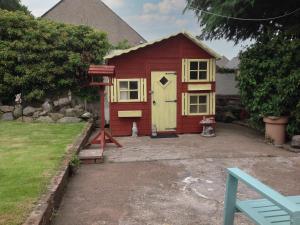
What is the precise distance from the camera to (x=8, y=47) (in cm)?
1162

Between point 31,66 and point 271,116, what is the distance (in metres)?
8.04

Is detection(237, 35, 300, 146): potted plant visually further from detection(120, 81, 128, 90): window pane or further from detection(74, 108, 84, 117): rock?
detection(74, 108, 84, 117): rock

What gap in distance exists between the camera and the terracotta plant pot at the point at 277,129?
899 centimetres

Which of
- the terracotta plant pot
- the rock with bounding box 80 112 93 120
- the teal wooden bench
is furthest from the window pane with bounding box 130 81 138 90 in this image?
the teal wooden bench

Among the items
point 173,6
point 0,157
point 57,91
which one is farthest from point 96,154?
point 173,6

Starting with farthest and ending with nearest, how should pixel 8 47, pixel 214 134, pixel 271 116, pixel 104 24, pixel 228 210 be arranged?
pixel 104 24 → pixel 8 47 → pixel 214 134 → pixel 271 116 → pixel 228 210

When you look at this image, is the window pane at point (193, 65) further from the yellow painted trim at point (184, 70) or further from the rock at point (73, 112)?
the rock at point (73, 112)

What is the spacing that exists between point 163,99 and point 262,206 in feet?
24.2

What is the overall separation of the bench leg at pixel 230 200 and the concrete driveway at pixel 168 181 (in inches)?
23.6

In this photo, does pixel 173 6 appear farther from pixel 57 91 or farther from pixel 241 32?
pixel 57 91

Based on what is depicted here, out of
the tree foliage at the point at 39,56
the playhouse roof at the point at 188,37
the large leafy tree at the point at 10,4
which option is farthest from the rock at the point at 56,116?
the large leafy tree at the point at 10,4

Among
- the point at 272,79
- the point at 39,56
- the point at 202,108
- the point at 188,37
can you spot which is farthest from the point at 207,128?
the point at 39,56

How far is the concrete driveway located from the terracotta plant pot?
1.09 feet

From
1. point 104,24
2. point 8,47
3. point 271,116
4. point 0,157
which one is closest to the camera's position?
point 0,157
